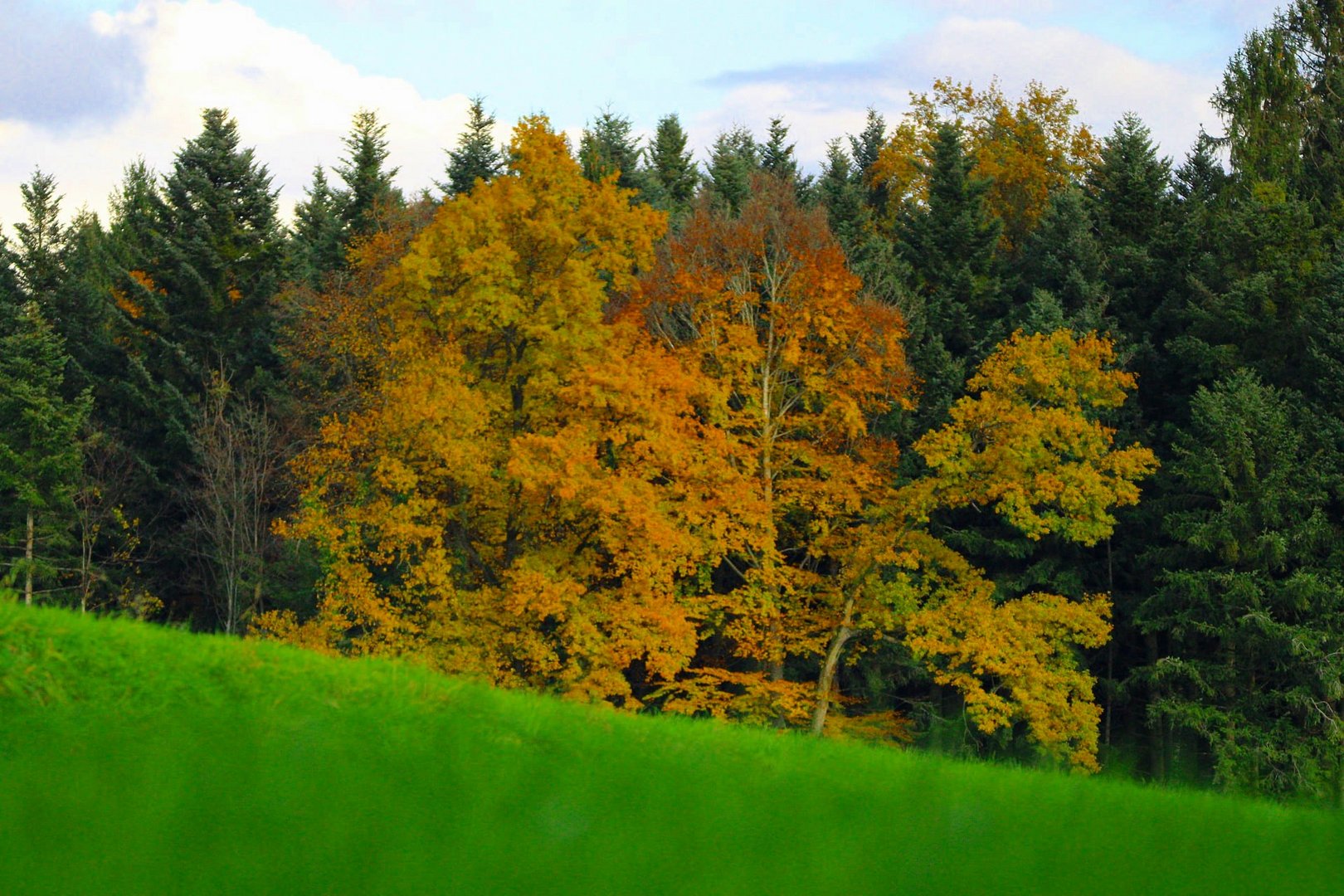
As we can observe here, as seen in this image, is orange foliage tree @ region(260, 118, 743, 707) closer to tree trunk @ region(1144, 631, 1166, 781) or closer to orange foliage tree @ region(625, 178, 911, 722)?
orange foliage tree @ region(625, 178, 911, 722)

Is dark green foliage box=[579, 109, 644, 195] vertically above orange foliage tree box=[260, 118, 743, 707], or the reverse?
dark green foliage box=[579, 109, 644, 195]

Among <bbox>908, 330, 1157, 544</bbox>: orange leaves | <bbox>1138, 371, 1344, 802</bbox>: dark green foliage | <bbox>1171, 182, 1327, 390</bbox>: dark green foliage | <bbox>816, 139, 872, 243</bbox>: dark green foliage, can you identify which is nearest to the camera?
<bbox>1138, 371, 1344, 802</bbox>: dark green foliage

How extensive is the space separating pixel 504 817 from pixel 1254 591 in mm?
30368

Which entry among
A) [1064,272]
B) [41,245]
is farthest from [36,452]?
[1064,272]

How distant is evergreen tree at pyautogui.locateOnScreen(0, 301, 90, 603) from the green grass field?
39555mm

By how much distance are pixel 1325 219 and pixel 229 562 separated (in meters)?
36.5

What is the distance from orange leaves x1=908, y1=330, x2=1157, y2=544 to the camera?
2962 centimetres

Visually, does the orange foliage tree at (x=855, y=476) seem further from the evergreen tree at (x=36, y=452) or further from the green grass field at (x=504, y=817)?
the evergreen tree at (x=36, y=452)

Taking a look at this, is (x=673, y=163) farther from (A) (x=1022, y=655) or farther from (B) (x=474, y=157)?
(A) (x=1022, y=655)

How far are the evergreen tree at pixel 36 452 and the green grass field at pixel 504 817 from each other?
130 feet

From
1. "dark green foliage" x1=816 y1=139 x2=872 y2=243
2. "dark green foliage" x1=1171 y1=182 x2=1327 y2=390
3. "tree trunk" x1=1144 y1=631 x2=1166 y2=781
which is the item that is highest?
"dark green foliage" x1=816 y1=139 x2=872 y2=243

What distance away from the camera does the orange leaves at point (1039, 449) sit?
97.2 ft

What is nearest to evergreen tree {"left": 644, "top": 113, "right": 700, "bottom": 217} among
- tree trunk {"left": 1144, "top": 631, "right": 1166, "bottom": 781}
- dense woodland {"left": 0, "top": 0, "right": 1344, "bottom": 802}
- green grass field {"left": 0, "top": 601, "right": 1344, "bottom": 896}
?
dense woodland {"left": 0, "top": 0, "right": 1344, "bottom": 802}

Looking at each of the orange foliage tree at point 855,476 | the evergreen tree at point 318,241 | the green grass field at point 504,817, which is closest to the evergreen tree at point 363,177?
the evergreen tree at point 318,241
